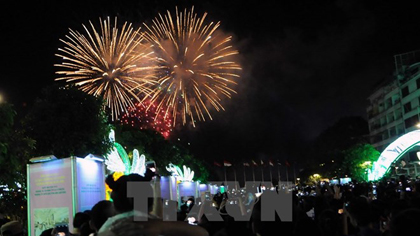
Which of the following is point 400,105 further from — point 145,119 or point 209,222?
point 209,222

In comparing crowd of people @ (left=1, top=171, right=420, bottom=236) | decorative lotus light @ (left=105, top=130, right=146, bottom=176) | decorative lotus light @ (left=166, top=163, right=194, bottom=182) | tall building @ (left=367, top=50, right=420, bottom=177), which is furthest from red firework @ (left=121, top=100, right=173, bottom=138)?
crowd of people @ (left=1, top=171, right=420, bottom=236)

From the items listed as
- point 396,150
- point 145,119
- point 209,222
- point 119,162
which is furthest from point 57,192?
point 145,119

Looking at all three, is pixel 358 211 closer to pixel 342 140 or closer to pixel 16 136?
pixel 16 136

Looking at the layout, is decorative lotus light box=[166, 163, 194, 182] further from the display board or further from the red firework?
the display board

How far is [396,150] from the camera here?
29.9m

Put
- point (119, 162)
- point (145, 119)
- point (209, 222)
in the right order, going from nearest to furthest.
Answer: point (209, 222) → point (119, 162) → point (145, 119)

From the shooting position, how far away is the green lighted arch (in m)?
28.9

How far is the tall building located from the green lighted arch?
20455 millimetres

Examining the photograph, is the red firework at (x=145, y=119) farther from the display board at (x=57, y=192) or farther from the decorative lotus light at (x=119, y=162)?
the display board at (x=57, y=192)

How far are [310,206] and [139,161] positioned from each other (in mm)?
10518

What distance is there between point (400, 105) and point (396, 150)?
3615 centimetres

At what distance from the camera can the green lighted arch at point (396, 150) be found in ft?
94.8

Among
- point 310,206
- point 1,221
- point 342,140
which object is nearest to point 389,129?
point 342,140

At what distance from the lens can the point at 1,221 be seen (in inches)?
323
